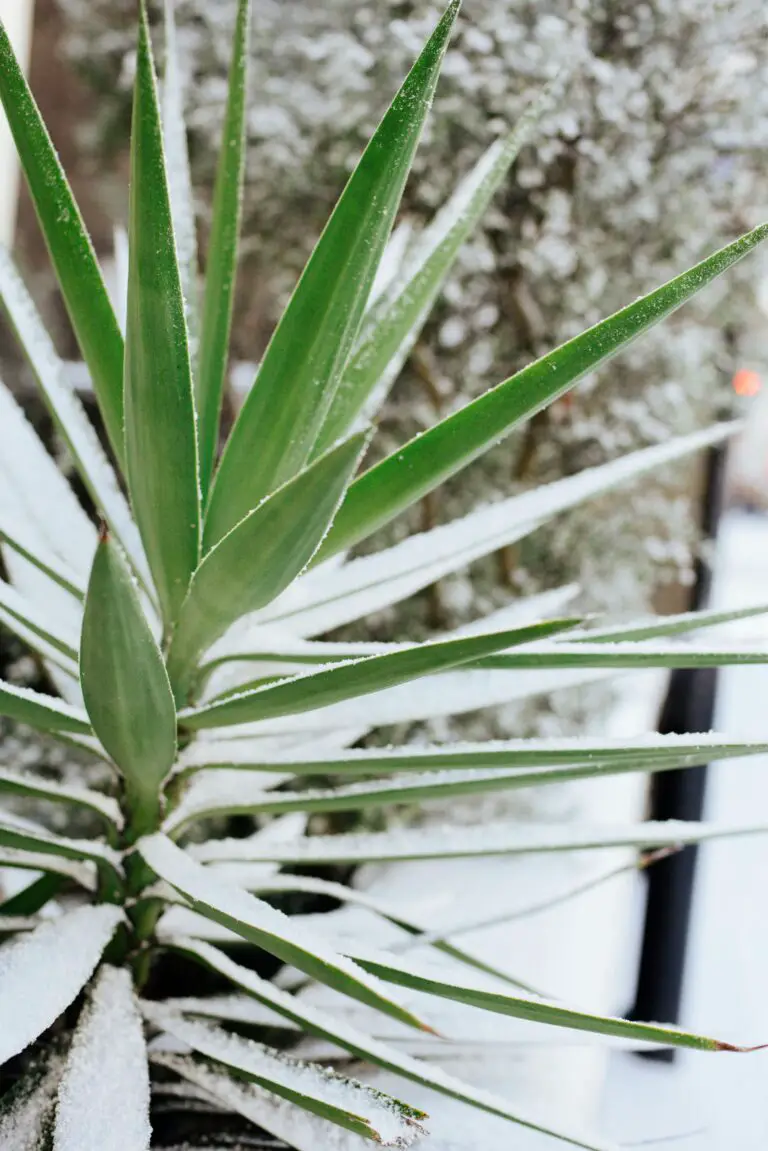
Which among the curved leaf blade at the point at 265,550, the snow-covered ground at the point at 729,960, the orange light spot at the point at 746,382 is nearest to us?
the curved leaf blade at the point at 265,550

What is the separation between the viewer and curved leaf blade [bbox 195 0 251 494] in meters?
0.49

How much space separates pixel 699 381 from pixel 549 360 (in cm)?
138

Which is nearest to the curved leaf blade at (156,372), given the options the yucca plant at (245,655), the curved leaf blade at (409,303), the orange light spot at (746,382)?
the yucca plant at (245,655)

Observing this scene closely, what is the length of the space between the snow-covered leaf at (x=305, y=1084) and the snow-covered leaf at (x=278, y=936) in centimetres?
3

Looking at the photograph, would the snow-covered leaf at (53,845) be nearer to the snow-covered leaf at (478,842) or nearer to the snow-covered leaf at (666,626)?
the snow-covered leaf at (478,842)

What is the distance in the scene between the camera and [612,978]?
96cm

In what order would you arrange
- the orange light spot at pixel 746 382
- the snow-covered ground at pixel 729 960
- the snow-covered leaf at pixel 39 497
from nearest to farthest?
the snow-covered leaf at pixel 39 497
the snow-covered ground at pixel 729 960
the orange light spot at pixel 746 382

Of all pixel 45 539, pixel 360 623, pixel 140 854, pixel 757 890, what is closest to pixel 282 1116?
pixel 140 854

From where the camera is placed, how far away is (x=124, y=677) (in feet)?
1.09

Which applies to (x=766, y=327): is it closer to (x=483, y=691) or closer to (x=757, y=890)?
(x=757, y=890)

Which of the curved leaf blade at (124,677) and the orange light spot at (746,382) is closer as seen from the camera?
the curved leaf blade at (124,677)

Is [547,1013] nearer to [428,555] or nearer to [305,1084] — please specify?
[305,1084]

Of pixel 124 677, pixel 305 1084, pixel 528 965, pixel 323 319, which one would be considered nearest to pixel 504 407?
pixel 323 319

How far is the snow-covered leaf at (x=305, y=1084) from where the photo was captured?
32 cm
